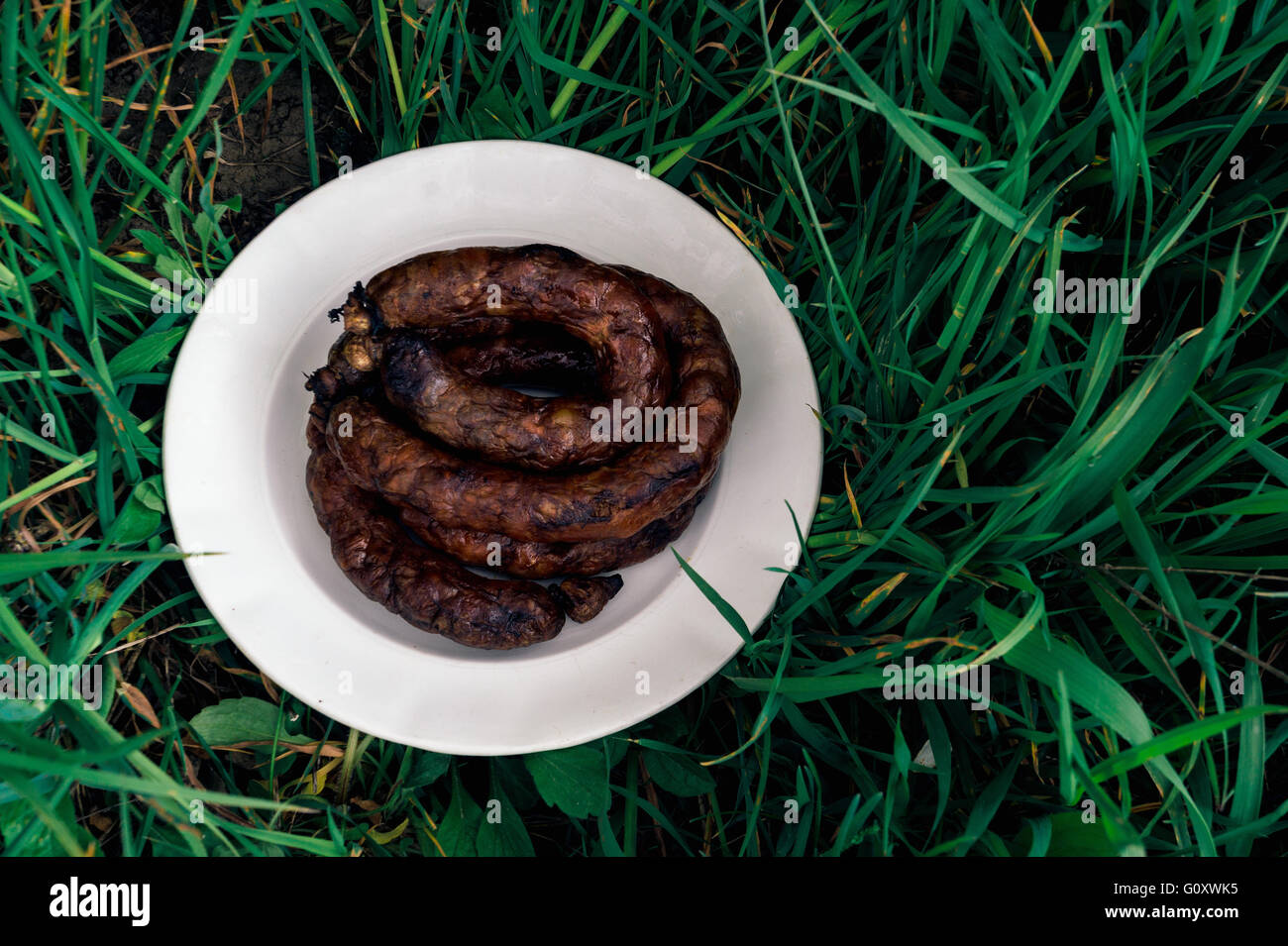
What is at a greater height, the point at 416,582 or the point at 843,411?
the point at 843,411

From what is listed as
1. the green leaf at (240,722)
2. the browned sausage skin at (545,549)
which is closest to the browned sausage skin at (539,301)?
the browned sausage skin at (545,549)

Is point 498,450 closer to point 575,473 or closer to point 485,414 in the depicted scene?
point 485,414

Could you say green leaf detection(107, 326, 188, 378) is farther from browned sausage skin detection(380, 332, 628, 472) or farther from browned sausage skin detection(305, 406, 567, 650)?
browned sausage skin detection(380, 332, 628, 472)

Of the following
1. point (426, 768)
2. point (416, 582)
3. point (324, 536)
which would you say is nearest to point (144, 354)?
point (324, 536)

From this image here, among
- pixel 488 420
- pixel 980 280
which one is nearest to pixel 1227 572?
pixel 980 280

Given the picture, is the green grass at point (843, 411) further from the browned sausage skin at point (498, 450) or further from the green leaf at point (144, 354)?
the browned sausage skin at point (498, 450)

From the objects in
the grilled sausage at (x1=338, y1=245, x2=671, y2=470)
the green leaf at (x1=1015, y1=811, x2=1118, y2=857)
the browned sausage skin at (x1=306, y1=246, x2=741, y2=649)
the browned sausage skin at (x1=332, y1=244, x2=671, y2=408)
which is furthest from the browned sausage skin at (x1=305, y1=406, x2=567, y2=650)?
the green leaf at (x1=1015, y1=811, x2=1118, y2=857)
